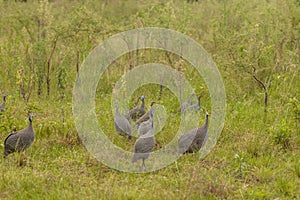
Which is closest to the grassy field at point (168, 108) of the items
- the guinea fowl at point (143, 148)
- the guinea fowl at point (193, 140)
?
the guinea fowl at point (193, 140)

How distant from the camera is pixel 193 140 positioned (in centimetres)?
621

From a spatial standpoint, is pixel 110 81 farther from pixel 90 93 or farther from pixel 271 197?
pixel 271 197

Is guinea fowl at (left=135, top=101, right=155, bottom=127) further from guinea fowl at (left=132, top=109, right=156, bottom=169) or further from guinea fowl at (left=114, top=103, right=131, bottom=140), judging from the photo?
guinea fowl at (left=132, top=109, right=156, bottom=169)

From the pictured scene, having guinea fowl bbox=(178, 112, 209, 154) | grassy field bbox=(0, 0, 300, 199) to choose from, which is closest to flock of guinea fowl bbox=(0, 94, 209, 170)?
guinea fowl bbox=(178, 112, 209, 154)

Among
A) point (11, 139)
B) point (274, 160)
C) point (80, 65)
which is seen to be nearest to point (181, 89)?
point (80, 65)

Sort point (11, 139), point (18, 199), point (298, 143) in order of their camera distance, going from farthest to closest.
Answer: point (298, 143) < point (11, 139) < point (18, 199)

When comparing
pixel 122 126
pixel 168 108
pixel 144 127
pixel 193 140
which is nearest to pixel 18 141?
pixel 122 126

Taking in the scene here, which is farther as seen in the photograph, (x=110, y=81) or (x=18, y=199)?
(x=110, y=81)

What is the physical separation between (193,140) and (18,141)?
7.14ft

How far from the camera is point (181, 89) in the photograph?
8.86m

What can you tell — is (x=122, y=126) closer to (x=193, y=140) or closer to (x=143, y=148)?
(x=143, y=148)

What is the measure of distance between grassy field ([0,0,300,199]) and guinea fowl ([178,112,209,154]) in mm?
108

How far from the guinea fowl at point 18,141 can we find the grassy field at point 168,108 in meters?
0.13

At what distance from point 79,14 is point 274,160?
4.88 m
